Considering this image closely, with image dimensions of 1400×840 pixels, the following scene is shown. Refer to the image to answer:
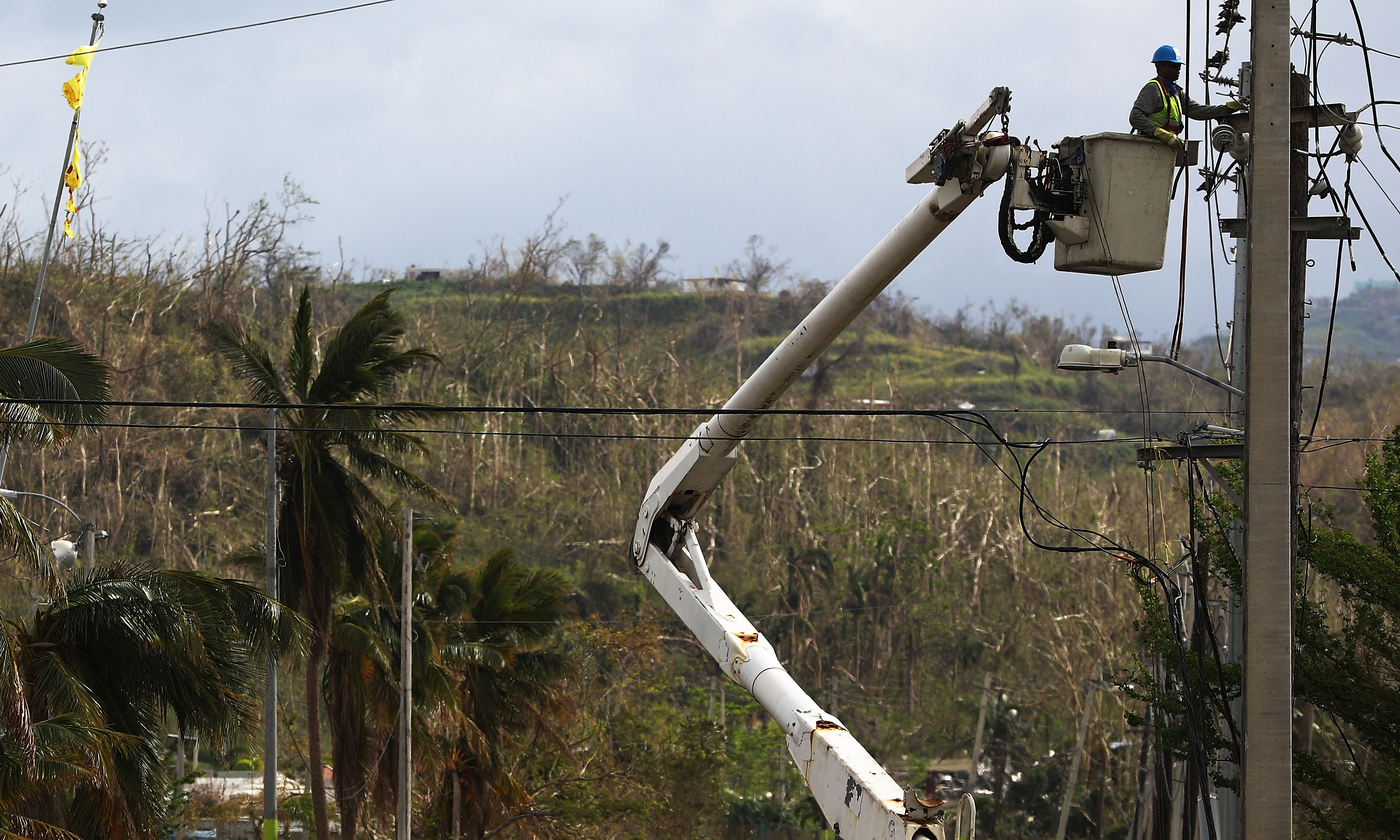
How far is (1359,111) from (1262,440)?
494 centimetres

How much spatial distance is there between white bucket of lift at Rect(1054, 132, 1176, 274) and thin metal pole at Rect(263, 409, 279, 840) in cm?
1530

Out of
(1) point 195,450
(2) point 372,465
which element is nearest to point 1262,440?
(2) point 372,465

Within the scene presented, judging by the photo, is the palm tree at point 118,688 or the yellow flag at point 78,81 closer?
the palm tree at point 118,688

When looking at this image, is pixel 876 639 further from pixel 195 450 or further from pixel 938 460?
pixel 195 450

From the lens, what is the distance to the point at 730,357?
95.3 m

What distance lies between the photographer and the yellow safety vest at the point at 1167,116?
29.3ft

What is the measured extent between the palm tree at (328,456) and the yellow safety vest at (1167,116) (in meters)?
14.5

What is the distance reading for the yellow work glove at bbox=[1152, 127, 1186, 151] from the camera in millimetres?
8359

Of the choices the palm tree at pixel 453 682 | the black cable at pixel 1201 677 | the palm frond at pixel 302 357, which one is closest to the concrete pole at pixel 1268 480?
the black cable at pixel 1201 677

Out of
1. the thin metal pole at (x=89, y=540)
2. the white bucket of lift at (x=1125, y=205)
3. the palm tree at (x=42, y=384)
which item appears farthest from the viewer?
the thin metal pole at (x=89, y=540)

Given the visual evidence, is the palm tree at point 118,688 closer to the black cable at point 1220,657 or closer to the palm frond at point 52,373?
the palm frond at point 52,373

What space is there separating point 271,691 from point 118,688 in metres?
7.91

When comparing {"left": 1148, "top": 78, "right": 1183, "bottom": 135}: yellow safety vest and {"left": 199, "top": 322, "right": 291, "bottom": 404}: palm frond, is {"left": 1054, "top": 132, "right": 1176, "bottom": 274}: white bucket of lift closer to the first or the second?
{"left": 1148, "top": 78, "right": 1183, "bottom": 135}: yellow safety vest

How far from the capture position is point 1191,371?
1288cm
